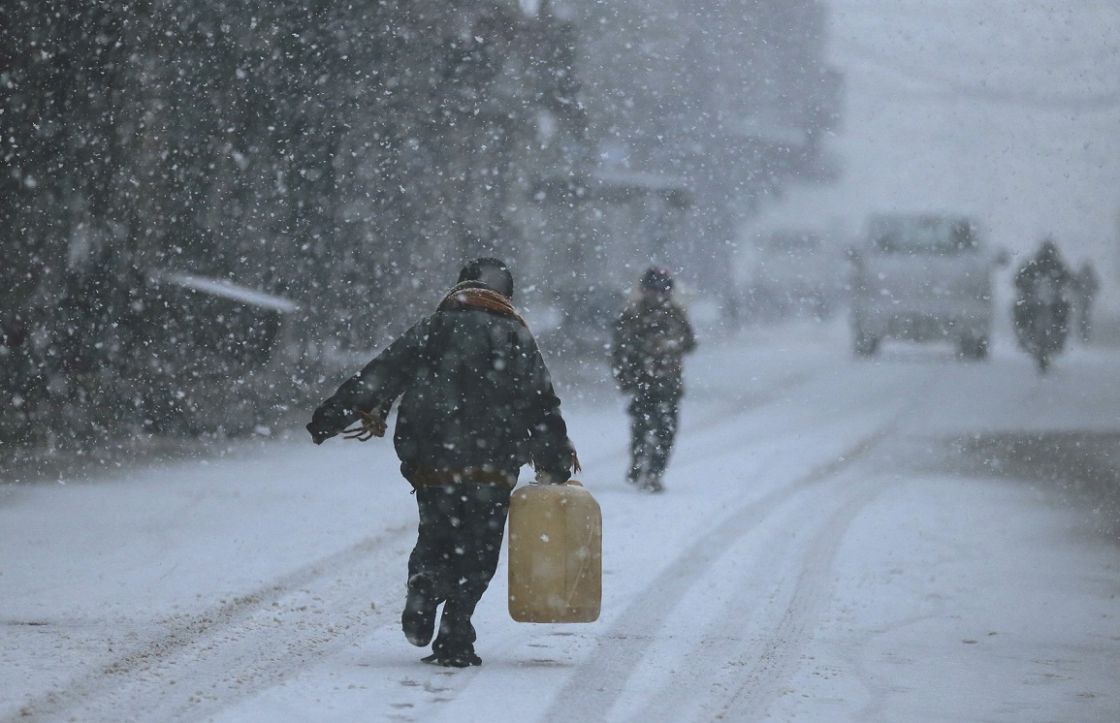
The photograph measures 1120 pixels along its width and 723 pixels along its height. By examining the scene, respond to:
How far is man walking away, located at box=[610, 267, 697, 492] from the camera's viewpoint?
11.1 meters

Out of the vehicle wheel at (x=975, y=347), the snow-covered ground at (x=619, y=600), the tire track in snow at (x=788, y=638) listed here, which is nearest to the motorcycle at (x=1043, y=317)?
the vehicle wheel at (x=975, y=347)

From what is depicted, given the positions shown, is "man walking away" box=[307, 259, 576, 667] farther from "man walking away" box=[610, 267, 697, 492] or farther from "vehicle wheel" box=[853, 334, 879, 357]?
"vehicle wheel" box=[853, 334, 879, 357]

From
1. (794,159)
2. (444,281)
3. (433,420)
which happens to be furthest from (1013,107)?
(433,420)

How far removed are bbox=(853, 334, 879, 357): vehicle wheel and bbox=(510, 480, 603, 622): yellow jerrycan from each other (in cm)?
2298

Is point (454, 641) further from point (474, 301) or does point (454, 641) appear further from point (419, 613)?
point (474, 301)

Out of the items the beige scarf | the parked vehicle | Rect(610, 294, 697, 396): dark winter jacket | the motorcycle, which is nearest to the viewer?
the beige scarf

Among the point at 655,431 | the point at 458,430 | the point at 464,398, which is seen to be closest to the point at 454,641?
the point at 458,430

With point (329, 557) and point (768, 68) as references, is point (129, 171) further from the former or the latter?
point (768, 68)

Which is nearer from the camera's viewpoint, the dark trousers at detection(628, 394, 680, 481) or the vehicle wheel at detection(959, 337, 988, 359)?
the dark trousers at detection(628, 394, 680, 481)

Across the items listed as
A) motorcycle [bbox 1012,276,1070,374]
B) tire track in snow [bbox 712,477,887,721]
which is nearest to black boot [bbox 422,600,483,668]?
tire track in snow [bbox 712,477,887,721]

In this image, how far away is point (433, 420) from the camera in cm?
538

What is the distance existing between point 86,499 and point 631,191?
24.8 metres

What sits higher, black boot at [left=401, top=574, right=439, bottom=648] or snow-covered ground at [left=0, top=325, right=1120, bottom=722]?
black boot at [left=401, top=574, right=439, bottom=648]

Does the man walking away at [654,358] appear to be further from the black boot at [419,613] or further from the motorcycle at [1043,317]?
the motorcycle at [1043,317]
